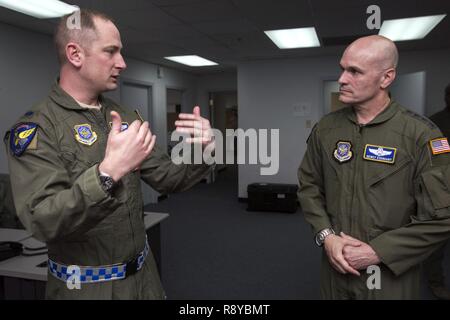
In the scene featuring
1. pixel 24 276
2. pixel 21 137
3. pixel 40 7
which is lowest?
pixel 24 276

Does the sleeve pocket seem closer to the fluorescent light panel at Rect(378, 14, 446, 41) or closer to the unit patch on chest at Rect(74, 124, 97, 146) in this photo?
the unit patch on chest at Rect(74, 124, 97, 146)

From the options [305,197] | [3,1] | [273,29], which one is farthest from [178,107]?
[305,197]

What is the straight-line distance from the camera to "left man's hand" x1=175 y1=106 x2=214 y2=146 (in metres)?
1.05

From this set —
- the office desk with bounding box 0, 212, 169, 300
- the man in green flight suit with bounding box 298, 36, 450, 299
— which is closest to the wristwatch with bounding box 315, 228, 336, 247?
the man in green flight suit with bounding box 298, 36, 450, 299

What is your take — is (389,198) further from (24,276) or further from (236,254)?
(236,254)

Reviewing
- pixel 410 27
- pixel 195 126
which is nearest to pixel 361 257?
pixel 195 126

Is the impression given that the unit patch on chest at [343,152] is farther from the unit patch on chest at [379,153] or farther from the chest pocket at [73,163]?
the chest pocket at [73,163]

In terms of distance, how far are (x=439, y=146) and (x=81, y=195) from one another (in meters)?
1.22

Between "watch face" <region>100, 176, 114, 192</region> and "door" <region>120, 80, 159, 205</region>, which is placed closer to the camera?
"watch face" <region>100, 176, 114, 192</region>

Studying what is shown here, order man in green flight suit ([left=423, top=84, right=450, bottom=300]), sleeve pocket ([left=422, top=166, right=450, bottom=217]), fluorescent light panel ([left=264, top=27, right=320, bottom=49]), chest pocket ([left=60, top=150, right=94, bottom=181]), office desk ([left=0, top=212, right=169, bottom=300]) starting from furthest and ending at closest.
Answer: fluorescent light panel ([left=264, top=27, right=320, bottom=49])
man in green flight suit ([left=423, top=84, right=450, bottom=300])
office desk ([left=0, top=212, right=169, bottom=300])
sleeve pocket ([left=422, top=166, right=450, bottom=217])
chest pocket ([left=60, top=150, right=94, bottom=181])

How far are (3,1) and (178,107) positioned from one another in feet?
15.9

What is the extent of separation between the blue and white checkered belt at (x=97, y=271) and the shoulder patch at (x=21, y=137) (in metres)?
0.39

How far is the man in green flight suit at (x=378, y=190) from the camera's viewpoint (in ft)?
4.07

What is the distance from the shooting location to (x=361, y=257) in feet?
4.15
